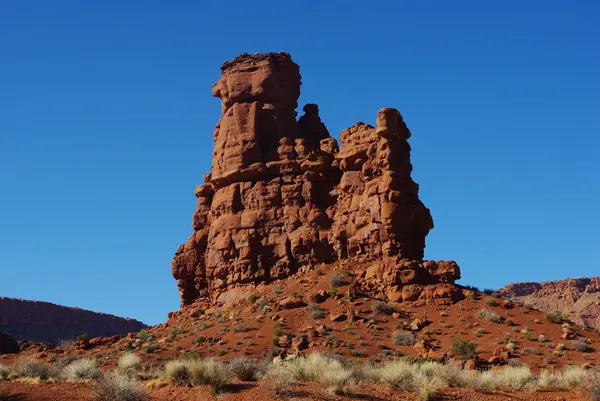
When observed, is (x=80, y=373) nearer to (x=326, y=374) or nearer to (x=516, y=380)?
(x=326, y=374)

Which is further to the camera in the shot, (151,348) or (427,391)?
(151,348)

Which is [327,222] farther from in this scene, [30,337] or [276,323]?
[30,337]

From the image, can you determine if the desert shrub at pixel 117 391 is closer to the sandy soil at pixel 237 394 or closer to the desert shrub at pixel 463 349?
the sandy soil at pixel 237 394

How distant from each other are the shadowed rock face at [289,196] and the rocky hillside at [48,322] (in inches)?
2373

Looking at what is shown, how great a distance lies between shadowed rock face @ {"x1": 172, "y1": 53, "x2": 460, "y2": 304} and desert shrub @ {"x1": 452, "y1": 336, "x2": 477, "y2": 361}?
8458 mm

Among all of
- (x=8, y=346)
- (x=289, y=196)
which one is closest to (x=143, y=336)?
(x=8, y=346)

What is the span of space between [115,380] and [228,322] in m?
29.1

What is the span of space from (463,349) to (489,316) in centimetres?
607

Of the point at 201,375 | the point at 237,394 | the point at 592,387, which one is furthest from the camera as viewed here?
the point at 592,387

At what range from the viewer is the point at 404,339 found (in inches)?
1576

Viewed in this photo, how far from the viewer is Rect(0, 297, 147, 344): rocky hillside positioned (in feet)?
360

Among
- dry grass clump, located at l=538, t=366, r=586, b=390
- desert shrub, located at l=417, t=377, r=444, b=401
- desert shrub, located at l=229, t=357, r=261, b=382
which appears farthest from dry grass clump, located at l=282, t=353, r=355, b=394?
dry grass clump, located at l=538, t=366, r=586, b=390

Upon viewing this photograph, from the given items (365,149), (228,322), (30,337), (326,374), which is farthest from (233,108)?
(30,337)

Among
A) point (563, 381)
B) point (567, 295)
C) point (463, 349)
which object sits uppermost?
point (567, 295)
